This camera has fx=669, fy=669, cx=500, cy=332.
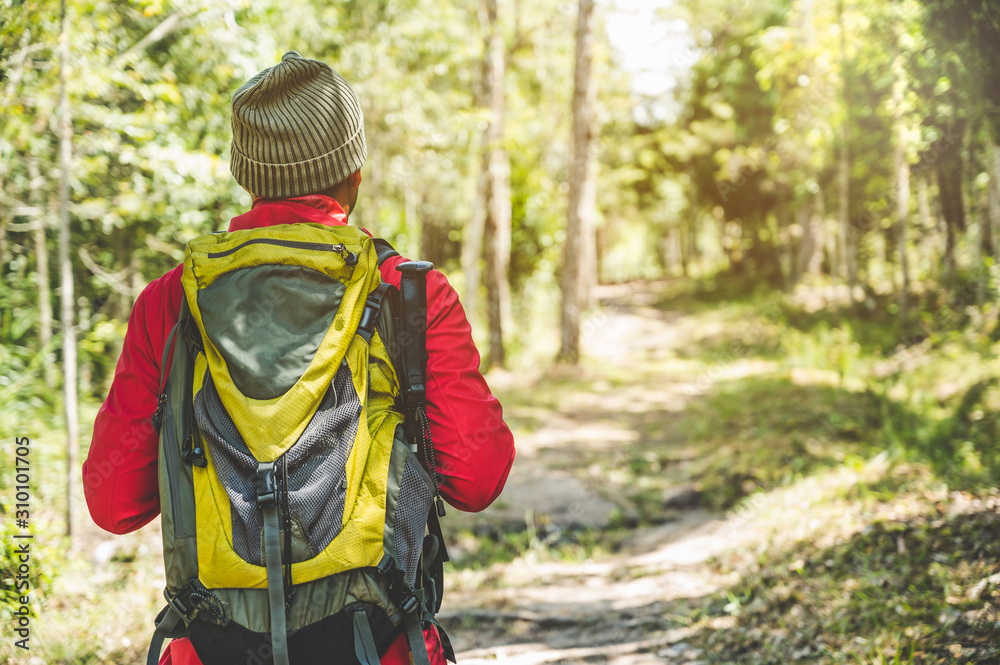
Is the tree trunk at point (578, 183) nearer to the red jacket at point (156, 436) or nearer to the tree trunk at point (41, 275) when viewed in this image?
the tree trunk at point (41, 275)

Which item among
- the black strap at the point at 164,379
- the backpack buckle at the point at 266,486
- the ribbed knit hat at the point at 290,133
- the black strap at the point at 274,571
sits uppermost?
the ribbed knit hat at the point at 290,133

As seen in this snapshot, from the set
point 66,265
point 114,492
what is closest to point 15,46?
point 66,265

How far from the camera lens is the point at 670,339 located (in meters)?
19.0

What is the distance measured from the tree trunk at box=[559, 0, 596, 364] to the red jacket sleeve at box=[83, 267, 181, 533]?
495 inches

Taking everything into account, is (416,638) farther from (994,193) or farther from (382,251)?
(994,193)

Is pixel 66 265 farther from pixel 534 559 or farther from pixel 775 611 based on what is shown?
pixel 775 611

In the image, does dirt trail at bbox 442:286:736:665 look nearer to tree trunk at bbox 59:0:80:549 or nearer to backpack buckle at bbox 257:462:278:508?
tree trunk at bbox 59:0:80:549

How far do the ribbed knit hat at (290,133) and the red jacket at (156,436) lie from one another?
0.29ft

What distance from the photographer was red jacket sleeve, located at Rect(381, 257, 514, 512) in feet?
5.00

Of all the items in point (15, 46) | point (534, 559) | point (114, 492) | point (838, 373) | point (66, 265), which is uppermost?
point (15, 46)

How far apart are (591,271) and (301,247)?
Result: 19.9 metres

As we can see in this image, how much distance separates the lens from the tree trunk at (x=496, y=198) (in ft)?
41.0

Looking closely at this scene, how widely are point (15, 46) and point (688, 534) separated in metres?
6.07

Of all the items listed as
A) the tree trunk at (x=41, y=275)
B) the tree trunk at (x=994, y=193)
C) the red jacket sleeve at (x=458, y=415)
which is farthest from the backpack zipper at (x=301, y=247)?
the tree trunk at (x=994, y=193)
